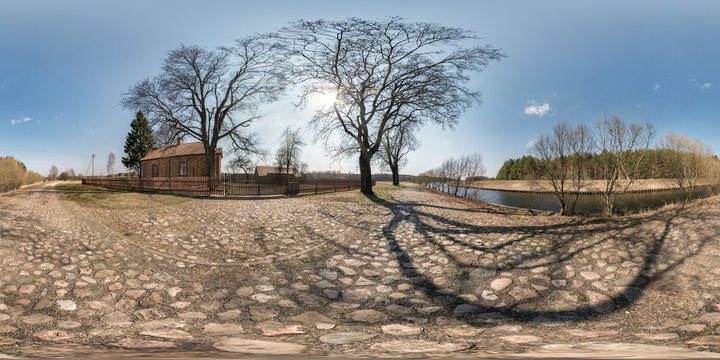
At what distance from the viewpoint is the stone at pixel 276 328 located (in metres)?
2.93

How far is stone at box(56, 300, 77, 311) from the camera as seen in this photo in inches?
128

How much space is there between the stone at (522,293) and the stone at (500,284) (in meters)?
0.13

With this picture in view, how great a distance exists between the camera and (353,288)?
4273 mm

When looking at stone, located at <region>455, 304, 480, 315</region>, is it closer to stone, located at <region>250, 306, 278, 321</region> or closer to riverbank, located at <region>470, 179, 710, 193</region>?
stone, located at <region>250, 306, 278, 321</region>

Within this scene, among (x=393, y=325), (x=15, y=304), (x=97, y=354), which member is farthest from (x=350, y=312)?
(x=15, y=304)

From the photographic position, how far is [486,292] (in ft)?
13.2

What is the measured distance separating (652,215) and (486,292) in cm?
641

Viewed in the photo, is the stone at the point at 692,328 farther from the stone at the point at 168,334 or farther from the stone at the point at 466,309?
the stone at the point at 168,334

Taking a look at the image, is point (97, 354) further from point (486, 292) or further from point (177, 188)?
point (177, 188)

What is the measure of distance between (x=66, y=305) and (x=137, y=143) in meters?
56.5

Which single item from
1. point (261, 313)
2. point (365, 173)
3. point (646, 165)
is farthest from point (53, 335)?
point (646, 165)

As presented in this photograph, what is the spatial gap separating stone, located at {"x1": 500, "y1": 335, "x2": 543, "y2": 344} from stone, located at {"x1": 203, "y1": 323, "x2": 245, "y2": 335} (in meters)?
2.57

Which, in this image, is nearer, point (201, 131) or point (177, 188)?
point (177, 188)

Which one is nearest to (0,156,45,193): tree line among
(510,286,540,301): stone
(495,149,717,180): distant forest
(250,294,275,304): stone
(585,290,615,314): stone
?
(250,294,275,304): stone
